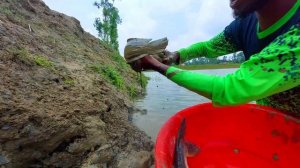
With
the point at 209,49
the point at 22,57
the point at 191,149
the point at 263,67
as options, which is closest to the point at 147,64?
the point at 263,67

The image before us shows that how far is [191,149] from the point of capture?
92.8 inches

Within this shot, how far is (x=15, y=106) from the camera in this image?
2182 millimetres

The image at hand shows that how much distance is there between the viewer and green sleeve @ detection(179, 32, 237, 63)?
2773 mm

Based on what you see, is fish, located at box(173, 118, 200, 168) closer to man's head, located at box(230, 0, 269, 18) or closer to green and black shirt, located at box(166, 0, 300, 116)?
green and black shirt, located at box(166, 0, 300, 116)

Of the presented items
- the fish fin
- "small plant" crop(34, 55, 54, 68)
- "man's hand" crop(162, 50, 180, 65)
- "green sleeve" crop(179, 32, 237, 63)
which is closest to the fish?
the fish fin

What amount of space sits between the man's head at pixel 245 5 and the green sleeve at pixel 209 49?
0.95 m

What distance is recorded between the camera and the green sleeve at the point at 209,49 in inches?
109

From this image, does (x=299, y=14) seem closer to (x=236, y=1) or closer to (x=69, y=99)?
(x=236, y=1)

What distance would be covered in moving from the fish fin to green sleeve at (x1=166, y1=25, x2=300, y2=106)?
81 centimetres

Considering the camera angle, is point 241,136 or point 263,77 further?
point 241,136

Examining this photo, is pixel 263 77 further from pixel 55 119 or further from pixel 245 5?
pixel 55 119

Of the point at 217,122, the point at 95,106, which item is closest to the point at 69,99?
the point at 95,106

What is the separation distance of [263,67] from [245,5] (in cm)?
46

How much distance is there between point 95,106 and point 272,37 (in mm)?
1694
